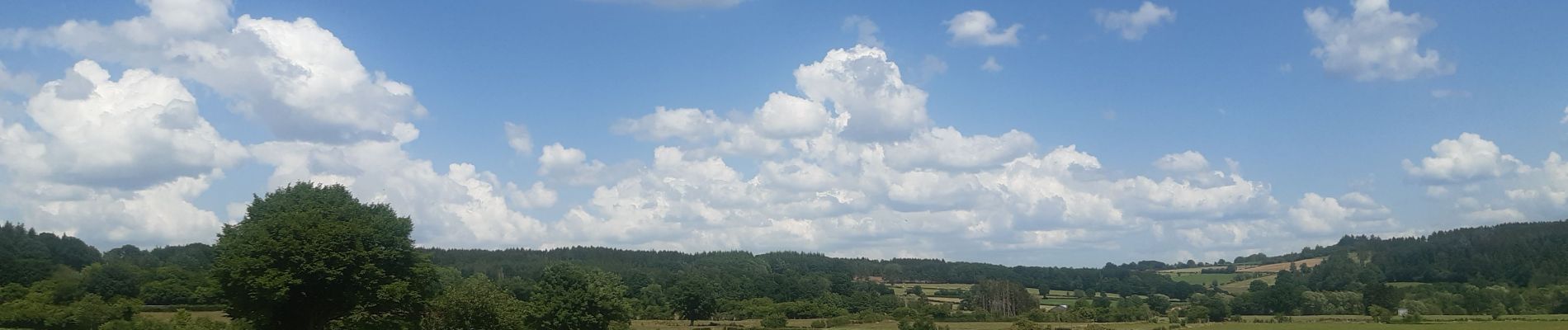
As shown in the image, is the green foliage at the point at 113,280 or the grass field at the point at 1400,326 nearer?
the green foliage at the point at 113,280

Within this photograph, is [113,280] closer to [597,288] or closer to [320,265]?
[597,288]

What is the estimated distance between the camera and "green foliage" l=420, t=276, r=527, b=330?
61.7 meters

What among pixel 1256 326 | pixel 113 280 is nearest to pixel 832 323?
pixel 1256 326

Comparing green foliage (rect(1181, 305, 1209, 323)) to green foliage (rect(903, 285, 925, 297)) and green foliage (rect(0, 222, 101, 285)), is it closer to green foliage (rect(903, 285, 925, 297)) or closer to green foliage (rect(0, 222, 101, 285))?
green foliage (rect(903, 285, 925, 297))

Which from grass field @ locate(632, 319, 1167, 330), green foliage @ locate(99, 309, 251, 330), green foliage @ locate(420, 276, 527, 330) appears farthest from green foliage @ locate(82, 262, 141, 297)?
grass field @ locate(632, 319, 1167, 330)

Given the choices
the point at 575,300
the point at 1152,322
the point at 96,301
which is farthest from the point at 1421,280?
the point at 96,301

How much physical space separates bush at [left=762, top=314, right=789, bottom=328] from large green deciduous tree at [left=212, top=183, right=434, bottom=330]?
68122 millimetres

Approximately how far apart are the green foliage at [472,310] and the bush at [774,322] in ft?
173

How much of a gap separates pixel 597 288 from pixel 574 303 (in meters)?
2.42

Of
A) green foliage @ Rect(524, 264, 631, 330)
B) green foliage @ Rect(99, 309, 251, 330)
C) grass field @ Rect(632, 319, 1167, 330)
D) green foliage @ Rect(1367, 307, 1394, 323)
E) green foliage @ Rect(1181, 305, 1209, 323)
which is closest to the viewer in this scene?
green foliage @ Rect(99, 309, 251, 330)

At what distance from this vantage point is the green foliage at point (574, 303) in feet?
251

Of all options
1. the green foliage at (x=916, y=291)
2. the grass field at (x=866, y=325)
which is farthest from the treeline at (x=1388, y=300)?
the green foliage at (x=916, y=291)

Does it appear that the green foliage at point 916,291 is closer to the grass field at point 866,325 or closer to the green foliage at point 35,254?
the grass field at point 866,325

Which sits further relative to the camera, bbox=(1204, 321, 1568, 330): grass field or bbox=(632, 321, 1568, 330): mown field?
bbox=(632, 321, 1568, 330): mown field
